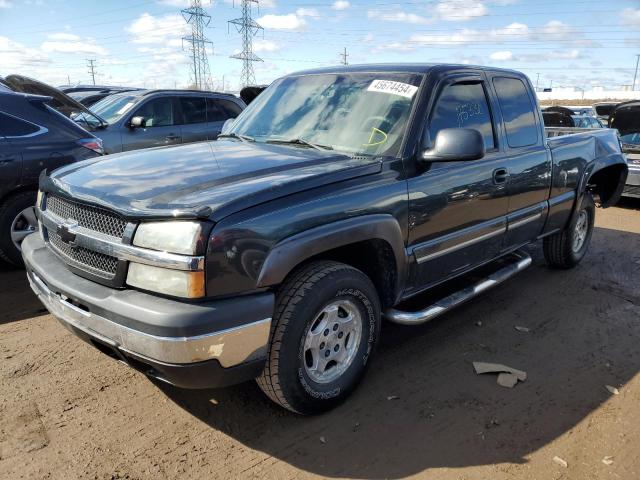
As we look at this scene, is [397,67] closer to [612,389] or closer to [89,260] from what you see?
[89,260]

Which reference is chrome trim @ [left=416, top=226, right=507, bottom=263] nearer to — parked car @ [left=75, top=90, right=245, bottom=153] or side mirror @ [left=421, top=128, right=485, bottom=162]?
side mirror @ [left=421, top=128, right=485, bottom=162]

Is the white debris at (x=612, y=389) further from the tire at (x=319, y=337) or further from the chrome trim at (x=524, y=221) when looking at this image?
the tire at (x=319, y=337)

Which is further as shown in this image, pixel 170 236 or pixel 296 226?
pixel 296 226

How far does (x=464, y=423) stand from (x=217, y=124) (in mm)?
7781

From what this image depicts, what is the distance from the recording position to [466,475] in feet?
8.24

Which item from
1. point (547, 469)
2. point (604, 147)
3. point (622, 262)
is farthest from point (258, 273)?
point (622, 262)

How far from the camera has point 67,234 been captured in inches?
107

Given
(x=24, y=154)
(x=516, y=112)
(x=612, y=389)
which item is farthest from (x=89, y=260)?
(x=516, y=112)

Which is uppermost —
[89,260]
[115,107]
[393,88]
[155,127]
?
[393,88]

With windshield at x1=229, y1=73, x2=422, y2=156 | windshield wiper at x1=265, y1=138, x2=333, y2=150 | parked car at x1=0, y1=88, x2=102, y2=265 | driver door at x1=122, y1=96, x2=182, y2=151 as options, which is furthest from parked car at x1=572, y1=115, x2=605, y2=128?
parked car at x1=0, y1=88, x2=102, y2=265

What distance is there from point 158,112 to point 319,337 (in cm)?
721

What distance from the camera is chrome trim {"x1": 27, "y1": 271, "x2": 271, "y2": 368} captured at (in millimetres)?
2232

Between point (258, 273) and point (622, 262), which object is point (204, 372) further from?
point (622, 262)

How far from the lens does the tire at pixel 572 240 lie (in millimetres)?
5409
